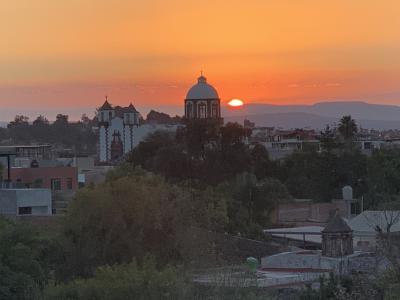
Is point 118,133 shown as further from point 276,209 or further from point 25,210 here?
point 25,210

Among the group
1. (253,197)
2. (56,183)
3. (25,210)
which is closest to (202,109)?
(56,183)

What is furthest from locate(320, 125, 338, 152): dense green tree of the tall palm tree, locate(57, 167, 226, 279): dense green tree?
locate(57, 167, 226, 279): dense green tree

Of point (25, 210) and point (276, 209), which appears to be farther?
point (276, 209)

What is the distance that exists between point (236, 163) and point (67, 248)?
90.4 ft

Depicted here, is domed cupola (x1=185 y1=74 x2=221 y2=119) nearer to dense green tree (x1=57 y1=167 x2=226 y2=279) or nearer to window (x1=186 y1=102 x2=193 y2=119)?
window (x1=186 y1=102 x2=193 y2=119)

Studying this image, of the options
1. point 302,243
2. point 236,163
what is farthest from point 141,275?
point 236,163

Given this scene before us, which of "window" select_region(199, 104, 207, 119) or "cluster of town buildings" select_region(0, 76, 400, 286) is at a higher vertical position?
"window" select_region(199, 104, 207, 119)

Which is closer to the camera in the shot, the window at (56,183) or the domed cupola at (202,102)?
the window at (56,183)

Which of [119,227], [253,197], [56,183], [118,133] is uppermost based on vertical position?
[118,133]

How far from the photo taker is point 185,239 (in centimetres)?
2169

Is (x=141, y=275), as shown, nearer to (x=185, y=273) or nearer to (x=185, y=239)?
(x=185, y=273)

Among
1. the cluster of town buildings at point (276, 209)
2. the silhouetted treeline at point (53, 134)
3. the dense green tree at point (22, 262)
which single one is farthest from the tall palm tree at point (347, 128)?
the silhouetted treeline at point (53, 134)

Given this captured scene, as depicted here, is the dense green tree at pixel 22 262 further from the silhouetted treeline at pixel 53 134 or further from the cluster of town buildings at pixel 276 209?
the silhouetted treeline at pixel 53 134

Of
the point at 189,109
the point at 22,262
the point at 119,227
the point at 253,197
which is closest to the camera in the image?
the point at 22,262
